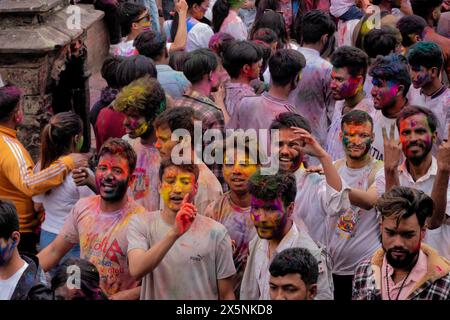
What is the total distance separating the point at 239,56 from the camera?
8.55 metres

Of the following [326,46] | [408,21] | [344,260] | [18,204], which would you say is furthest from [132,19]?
[344,260]

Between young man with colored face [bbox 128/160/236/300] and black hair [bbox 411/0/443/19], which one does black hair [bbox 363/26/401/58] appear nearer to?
black hair [bbox 411/0/443/19]

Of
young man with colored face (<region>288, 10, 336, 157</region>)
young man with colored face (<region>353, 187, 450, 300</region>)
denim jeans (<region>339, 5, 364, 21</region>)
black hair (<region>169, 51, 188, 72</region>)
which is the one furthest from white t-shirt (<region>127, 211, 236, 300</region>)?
denim jeans (<region>339, 5, 364, 21</region>)

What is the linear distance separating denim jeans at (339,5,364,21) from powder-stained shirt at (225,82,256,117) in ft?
10.8

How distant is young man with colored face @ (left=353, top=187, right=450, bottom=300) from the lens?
5469mm

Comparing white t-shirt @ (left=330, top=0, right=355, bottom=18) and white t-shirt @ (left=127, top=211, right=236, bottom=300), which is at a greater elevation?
white t-shirt @ (left=330, top=0, right=355, bottom=18)

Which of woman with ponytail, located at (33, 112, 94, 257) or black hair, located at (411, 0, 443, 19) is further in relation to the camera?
black hair, located at (411, 0, 443, 19)

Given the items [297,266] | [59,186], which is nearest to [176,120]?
[59,186]

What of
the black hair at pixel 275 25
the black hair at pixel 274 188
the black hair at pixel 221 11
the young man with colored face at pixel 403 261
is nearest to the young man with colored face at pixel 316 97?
the black hair at pixel 275 25

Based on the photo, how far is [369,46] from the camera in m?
9.17

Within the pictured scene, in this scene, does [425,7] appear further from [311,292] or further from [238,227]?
[311,292]

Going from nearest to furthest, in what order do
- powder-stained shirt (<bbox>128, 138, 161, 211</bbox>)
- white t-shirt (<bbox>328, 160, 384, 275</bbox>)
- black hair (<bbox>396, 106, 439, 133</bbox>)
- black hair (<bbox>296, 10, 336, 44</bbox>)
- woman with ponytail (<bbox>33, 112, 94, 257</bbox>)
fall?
white t-shirt (<bbox>328, 160, 384, 275</bbox>), black hair (<bbox>396, 106, 439, 133</bbox>), woman with ponytail (<bbox>33, 112, 94, 257</bbox>), powder-stained shirt (<bbox>128, 138, 161, 211</bbox>), black hair (<bbox>296, 10, 336, 44</bbox>)

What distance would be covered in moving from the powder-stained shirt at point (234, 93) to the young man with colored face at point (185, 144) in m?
1.31

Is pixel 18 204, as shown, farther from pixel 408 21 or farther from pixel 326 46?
pixel 408 21
